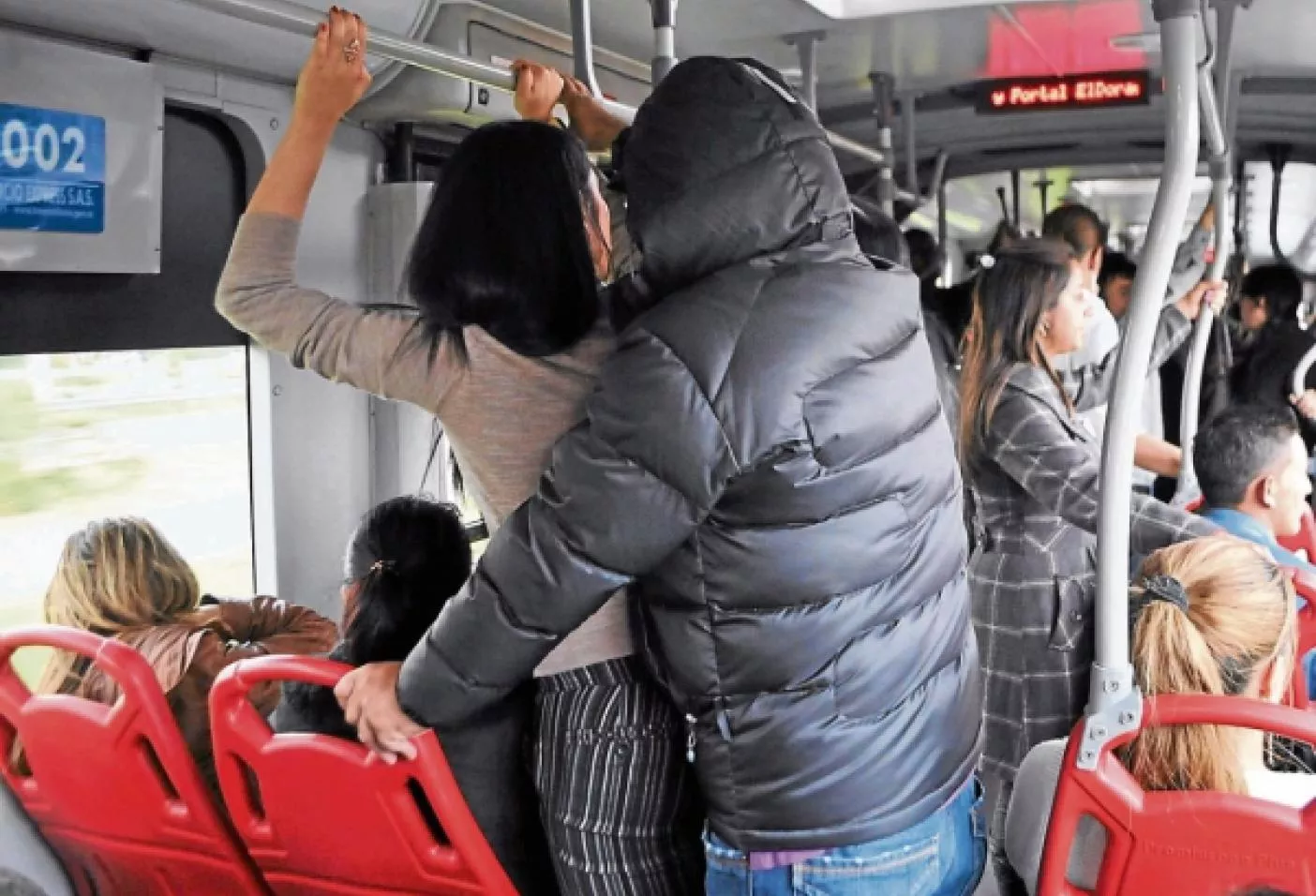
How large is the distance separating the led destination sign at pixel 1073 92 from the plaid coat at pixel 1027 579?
2321 mm

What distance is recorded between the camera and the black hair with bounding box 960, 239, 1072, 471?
2836mm

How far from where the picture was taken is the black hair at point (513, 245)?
1755 millimetres

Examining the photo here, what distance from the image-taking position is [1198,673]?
76.9 inches

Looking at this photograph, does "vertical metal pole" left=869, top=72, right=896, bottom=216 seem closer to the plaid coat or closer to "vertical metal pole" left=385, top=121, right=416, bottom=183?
"vertical metal pole" left=385, top=121, right=416, bottom=183

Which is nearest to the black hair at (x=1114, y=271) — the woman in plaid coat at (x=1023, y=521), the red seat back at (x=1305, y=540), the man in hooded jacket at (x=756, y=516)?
the red seat back at (x=1305, y=540)

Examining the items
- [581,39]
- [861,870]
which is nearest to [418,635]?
[861,870]

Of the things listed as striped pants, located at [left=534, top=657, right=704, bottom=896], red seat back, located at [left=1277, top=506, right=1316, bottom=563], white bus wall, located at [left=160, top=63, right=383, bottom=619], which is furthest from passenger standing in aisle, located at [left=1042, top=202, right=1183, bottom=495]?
white bus wall, located at [left=160, top=63, right=383, bottom=619]

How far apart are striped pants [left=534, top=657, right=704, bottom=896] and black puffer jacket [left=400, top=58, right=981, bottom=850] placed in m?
0.14

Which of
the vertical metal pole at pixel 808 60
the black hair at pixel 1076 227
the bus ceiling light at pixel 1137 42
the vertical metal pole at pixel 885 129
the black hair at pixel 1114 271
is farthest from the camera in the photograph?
the black hair at pixel 1114 271

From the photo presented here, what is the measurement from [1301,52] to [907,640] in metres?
3.90

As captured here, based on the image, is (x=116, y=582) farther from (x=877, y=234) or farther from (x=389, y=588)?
(x=877, y=234)

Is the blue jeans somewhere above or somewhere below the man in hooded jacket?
below

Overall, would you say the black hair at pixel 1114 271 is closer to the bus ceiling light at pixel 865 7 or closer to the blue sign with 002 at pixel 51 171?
the bus ceiling light at pixel 865 7

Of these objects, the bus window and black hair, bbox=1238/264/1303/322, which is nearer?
the bus window
